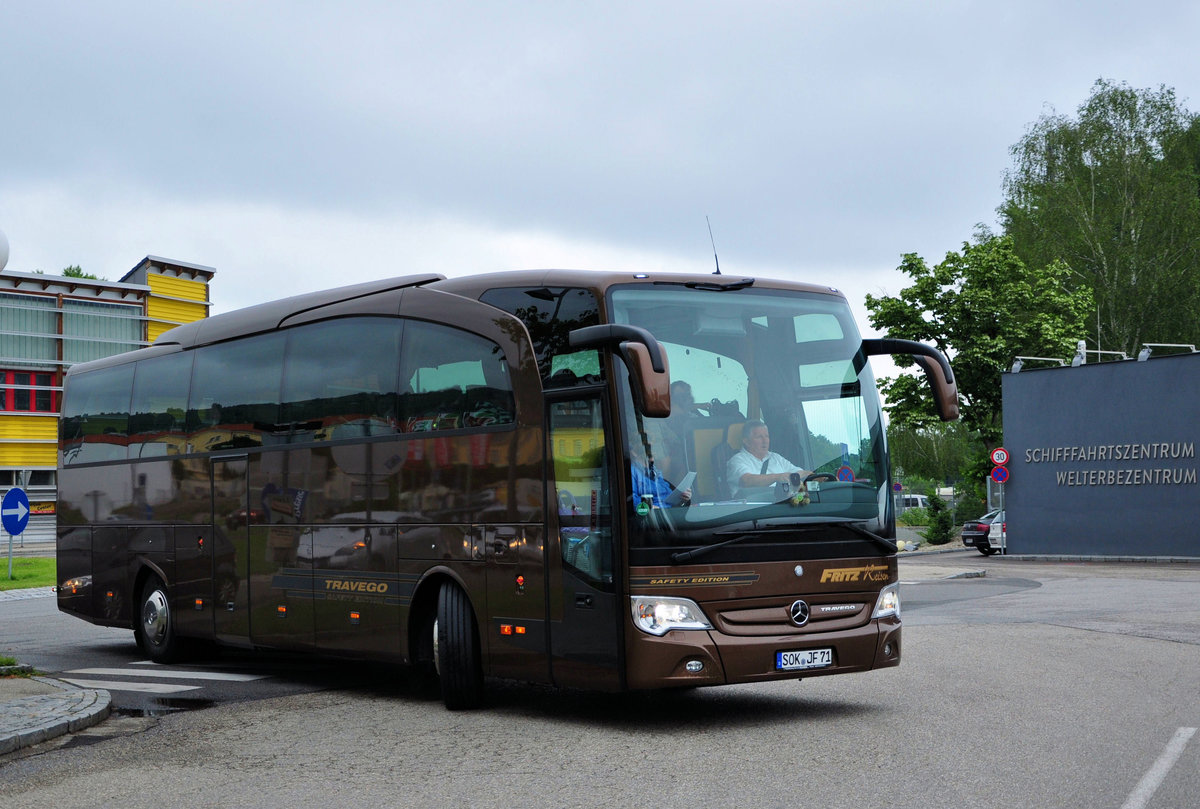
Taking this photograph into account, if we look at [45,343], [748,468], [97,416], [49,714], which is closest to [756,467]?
[748,468]

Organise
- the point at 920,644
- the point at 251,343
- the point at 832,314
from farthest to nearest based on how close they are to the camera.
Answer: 1. the point at 920,644
2. the point at 251,343
3. the point at 832,314

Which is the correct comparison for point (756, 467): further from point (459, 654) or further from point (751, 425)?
point (459, 654)

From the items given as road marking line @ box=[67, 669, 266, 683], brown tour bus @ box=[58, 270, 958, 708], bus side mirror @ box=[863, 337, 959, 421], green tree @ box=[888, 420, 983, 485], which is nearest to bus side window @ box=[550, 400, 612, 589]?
brown tour bus @ box=[58, 270, 958, 708]

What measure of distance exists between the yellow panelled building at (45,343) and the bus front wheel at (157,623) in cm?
3853

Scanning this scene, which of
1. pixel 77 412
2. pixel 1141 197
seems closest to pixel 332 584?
pixel 77 412

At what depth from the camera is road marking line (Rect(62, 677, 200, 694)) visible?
12.3 m

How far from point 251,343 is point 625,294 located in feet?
17.8

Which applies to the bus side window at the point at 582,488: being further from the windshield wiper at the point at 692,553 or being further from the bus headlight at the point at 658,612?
Answer: the windshield wiper at the point at 692,553

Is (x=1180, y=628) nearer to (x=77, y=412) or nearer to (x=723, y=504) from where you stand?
(x=723, y=504)

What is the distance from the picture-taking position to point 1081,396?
39031mm

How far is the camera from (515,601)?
980cm

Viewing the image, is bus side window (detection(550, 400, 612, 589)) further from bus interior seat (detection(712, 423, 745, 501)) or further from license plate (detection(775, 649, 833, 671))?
license plate (detection(775, 649, 833, 671))

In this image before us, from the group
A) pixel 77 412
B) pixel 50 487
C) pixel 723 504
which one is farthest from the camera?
pixel 50 487

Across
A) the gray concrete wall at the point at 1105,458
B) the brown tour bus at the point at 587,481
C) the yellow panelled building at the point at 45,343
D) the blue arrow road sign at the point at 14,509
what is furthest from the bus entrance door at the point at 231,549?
the yellow panelled building at the point at 45,343
